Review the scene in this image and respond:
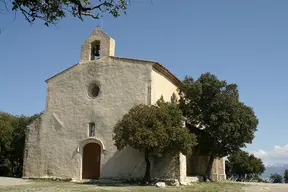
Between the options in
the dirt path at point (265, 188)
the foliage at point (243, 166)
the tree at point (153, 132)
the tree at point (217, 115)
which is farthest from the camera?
the foliage at point (243, 166)

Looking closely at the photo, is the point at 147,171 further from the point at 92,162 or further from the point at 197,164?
the point at 197,164

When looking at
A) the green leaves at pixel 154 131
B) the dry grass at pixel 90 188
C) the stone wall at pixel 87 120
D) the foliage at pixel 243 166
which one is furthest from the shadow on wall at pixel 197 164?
the foliage at pixel 243 166

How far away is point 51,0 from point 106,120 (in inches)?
619

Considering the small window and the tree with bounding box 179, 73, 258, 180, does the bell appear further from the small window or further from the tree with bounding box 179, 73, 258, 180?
the tree with bounding box 179, 73, 258, 180

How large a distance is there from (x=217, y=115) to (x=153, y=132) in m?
6.60

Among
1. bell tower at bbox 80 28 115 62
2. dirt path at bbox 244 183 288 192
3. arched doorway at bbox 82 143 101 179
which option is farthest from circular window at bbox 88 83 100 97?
dirt path at bbox 244 183 288 192

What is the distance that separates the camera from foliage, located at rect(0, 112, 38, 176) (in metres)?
33.5

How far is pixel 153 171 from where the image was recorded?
21781 millimetres

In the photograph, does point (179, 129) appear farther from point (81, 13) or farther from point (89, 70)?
point (81, 13)

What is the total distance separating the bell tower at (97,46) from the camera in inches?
1003

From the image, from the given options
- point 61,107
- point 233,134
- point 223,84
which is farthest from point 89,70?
point 233,134

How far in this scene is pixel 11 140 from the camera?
111 feet

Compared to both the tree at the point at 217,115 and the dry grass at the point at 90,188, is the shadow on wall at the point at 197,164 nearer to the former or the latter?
the tree at the point at 217,115

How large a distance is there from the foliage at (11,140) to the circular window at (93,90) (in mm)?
13103
